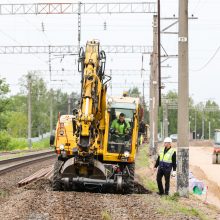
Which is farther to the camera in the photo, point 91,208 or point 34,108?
point 34,108

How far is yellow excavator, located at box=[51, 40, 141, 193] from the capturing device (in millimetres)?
20234

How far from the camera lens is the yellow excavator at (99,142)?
66.4ft

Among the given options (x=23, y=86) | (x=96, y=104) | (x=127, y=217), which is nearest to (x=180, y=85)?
(x=96, y=104)

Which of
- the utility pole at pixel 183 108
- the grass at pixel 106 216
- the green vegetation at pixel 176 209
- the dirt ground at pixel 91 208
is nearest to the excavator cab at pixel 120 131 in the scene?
the utility pole at pixel 183 108

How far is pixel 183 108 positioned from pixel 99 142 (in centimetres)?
264

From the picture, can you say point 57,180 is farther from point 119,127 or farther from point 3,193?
point 119,127

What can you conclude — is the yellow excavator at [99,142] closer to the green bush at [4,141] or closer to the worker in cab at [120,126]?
the worker in cab at [120,126]

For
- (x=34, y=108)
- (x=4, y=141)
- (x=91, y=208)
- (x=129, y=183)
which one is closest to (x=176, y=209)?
(x=91, y=208)

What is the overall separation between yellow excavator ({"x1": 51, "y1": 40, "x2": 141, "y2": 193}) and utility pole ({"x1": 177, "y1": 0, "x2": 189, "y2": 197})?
56.8 inches

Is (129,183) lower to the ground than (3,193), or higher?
higher

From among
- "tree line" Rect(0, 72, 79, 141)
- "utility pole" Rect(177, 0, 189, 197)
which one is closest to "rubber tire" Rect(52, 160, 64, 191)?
"utility pole" Rect(177, 0, 189, 197)

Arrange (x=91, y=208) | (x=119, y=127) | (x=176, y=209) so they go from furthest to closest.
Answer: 1. (x=119, y=127)
2. (x=176, y=209)
3. (x=91, y=208)

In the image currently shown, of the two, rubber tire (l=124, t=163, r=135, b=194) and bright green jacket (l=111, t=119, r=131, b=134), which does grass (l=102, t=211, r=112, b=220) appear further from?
bright green jacket (l=111, t=119, r=131, b=134)

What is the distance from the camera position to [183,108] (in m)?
20.4
